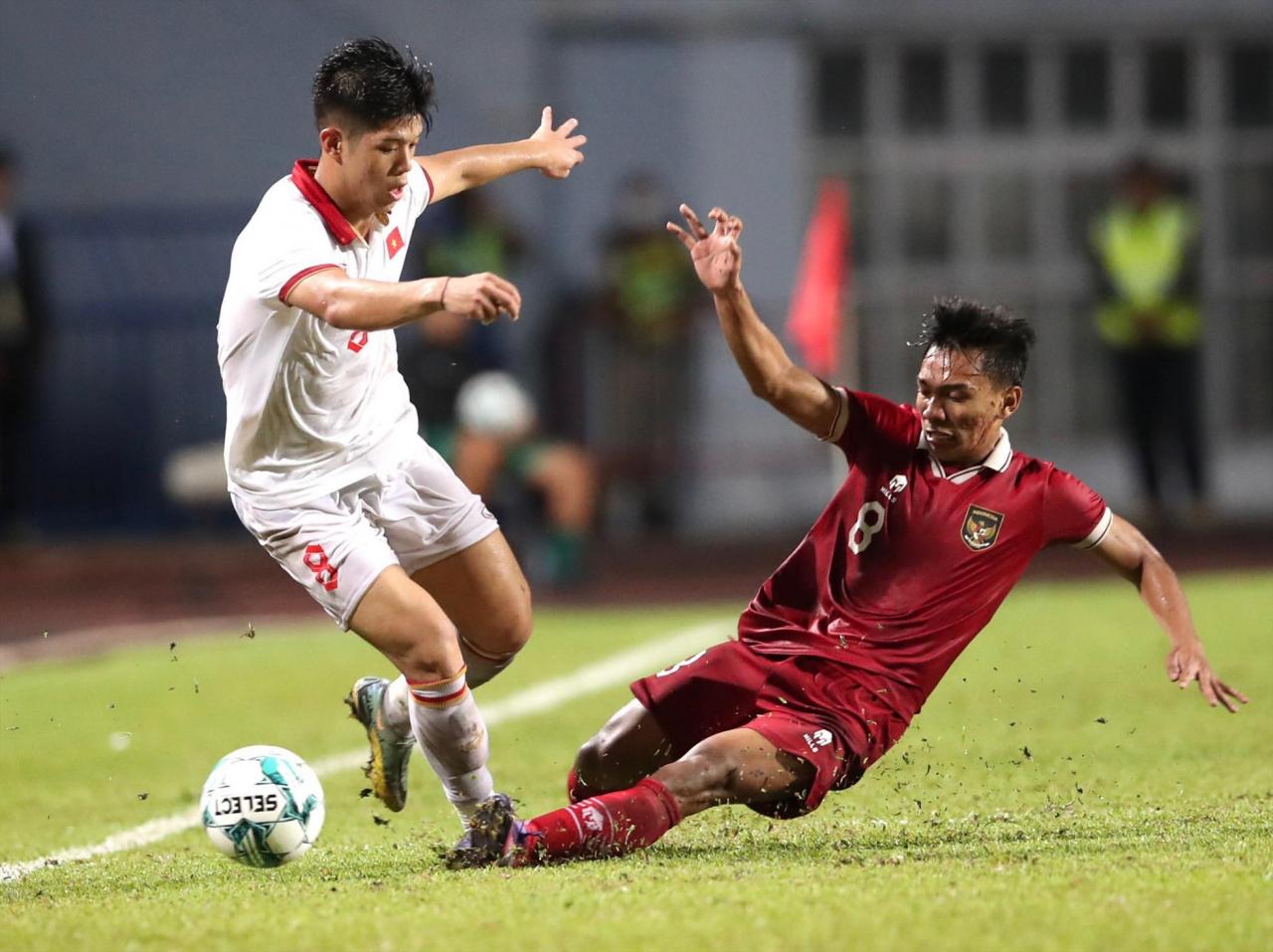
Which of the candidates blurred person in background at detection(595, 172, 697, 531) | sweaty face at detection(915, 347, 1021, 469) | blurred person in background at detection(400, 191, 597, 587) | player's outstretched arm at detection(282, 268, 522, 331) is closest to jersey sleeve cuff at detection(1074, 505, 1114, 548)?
sweaty face at detection(915, 347, 1021, 469)

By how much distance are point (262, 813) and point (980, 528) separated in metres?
2.02

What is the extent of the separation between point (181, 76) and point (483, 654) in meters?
13.4

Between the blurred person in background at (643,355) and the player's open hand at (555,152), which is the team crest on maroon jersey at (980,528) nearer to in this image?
the player's open hand at (555,152)

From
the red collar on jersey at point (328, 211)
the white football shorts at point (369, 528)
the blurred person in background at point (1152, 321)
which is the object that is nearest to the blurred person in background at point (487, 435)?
the blurred person in background at point (1152, 321)

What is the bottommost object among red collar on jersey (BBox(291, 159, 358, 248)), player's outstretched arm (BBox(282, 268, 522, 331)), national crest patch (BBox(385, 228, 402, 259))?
player's outstretched arm (BBox(282, 268, 522, 331))

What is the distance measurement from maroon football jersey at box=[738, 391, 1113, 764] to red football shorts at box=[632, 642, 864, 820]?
65mm

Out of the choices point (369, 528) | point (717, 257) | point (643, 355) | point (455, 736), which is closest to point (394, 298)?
point (717, 257)

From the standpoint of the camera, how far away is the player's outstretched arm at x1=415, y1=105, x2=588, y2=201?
615 cm

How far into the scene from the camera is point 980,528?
5.49 m

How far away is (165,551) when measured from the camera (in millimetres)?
16562

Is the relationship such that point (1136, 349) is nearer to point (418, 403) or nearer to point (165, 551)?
point (418, 403)

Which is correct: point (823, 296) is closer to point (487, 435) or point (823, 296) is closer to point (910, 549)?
point (487, 435)

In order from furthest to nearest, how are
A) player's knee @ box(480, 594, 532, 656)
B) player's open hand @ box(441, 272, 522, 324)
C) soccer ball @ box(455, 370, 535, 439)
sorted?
soccer ball @ box(455, 370, 535, 439)
player's knee @ box(480, 594, 532, 656)
player's open hand @ box(441, 272, 522, 324)

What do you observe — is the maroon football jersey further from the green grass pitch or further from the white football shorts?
the white football shorts
